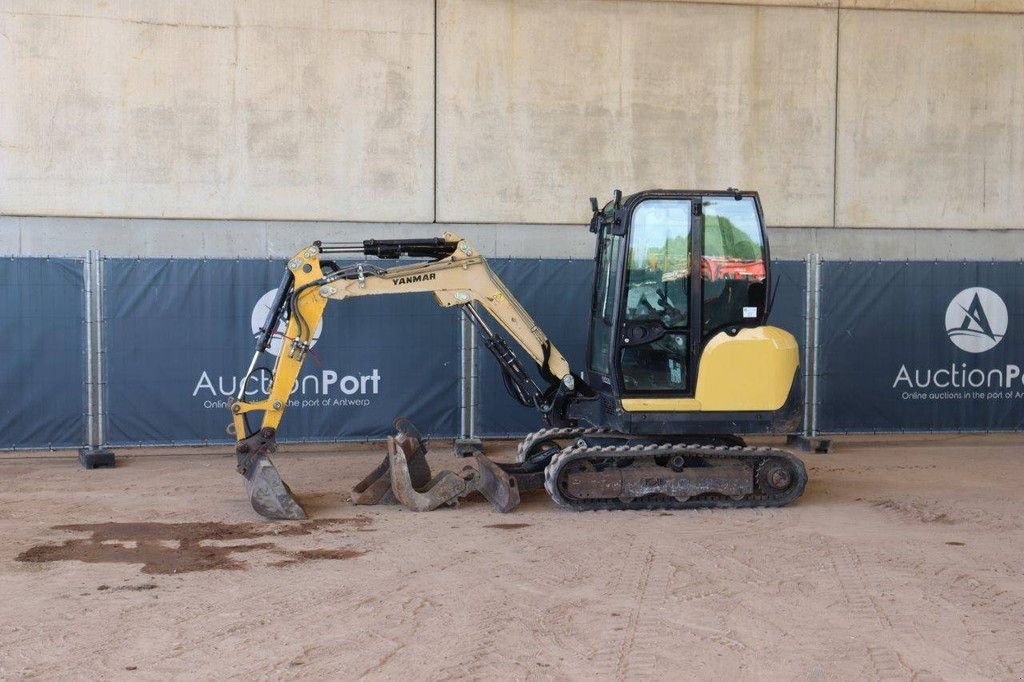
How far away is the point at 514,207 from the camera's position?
48.1 ft

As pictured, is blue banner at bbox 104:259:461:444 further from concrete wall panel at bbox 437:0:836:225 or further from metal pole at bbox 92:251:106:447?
concrete wall panel at bbox 437:0:836:225

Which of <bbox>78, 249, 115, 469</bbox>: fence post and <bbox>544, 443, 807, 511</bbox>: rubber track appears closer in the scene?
<bbox>544, 443, 807, 511</bbox>: rubber track

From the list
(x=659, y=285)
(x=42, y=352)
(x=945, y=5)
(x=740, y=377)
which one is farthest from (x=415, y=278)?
(x=945, y=5)

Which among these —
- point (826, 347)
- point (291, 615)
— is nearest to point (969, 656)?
point (291, 615)

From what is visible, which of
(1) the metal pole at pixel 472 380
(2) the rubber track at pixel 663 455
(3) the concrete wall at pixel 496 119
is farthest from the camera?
(3) the concrete wall at pixel 496 119

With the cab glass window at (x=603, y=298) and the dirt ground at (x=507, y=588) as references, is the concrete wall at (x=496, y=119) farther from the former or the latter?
the dirt ground at (x=507, y=588)

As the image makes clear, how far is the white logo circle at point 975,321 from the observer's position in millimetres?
12914

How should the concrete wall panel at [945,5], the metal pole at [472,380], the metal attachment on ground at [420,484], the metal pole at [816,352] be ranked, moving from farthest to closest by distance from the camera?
the concrete wall panel at [945,5] < the metal pole at [816,352] < the metal pole at [472,380] < the metal attachment on ground at [420,484]

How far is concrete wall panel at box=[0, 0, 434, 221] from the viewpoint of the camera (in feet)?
45.4

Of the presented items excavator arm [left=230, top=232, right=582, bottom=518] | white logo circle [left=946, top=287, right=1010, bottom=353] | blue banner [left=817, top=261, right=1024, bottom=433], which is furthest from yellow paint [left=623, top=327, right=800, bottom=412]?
white logo circle [left=946, top=287, right=1010, bottom=353]

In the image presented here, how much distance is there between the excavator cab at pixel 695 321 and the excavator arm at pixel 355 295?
951 millimetres

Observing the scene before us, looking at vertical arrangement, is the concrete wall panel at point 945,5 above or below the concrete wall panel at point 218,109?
above

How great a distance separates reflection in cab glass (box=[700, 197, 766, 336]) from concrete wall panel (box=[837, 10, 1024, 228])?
6.67 metres

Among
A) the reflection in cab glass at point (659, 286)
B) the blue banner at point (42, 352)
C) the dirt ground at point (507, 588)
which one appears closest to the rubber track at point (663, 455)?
the dirt ground at point (507, 588)
